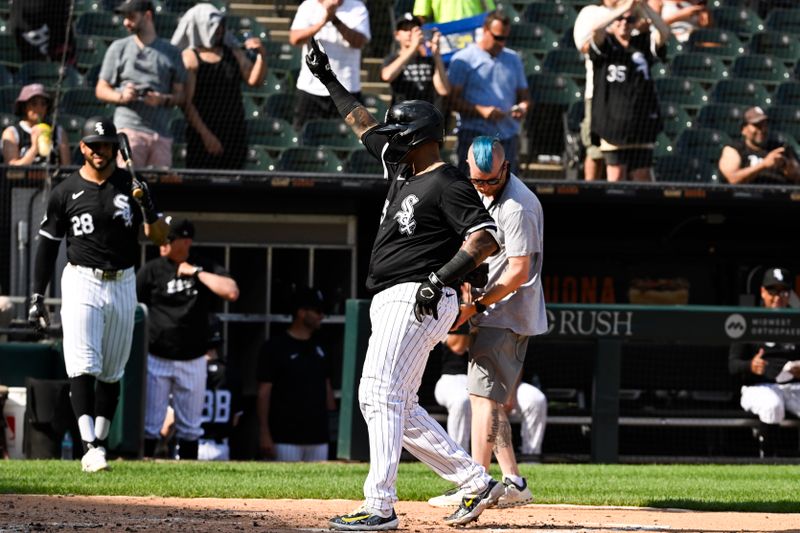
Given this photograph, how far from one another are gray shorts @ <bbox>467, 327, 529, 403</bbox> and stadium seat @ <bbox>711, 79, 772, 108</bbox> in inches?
298

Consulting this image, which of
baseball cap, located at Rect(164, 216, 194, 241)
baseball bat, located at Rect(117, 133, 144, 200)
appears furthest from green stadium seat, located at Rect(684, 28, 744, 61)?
baseball bat, located at Rect(117, 133, 144, 200)

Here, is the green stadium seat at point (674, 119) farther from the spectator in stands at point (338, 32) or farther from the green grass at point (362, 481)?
the green grass at point (362, 481)

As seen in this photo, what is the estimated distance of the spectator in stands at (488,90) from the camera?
10703mm

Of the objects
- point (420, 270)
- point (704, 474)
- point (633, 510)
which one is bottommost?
point (704, 474)

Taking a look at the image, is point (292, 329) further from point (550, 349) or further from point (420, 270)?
point (420, 270)

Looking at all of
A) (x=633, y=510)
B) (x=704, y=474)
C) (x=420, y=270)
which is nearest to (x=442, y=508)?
(x=633, y=510)

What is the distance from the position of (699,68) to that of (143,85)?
5728mm

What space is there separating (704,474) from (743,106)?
510 centimetres

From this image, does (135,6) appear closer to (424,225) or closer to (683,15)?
(683,15)

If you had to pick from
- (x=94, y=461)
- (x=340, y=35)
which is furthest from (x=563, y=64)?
(x=94, y=461)

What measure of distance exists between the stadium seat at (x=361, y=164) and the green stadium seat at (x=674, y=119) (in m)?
2.90

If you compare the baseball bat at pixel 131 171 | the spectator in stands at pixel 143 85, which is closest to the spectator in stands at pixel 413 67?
the spectator in stands at pixel 143 85

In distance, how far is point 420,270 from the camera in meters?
5.12

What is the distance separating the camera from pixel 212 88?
10711mm
